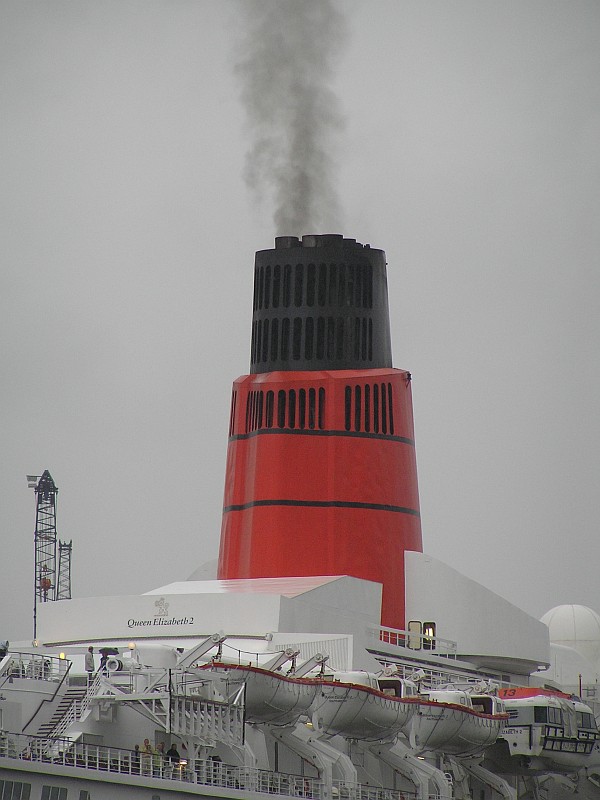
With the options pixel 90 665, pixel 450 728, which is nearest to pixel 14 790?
pixel 90 665

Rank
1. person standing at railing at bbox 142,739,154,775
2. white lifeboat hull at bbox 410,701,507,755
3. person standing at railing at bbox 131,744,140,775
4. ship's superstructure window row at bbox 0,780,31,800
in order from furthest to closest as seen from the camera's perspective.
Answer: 1. white lifeboat hull at bbox 410,701,507,755
2. person standing at railing at bbox 131,744,140,775
3. person standing at railing at bbox 142,739,154,775
4. ship's superstructure window row at bbox 0,780,31,800

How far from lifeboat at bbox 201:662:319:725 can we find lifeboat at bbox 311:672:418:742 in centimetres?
107

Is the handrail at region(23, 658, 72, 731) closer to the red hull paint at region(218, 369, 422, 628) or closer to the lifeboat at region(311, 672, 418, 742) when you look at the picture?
the lifeboat at region(311, 672, 418, 742)

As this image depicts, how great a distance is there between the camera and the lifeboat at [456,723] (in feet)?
213

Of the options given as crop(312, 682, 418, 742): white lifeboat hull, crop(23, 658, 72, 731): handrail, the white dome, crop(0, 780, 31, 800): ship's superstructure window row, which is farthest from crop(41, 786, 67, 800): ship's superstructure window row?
the white dome

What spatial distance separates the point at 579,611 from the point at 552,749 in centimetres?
2487

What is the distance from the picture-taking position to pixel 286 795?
5769 centimetres

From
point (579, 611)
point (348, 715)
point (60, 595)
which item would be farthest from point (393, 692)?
point (60, 595)

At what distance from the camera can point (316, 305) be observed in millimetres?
74500

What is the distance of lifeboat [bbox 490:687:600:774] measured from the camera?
69.6 metres

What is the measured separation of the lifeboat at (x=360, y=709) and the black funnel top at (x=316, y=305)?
15.3 m

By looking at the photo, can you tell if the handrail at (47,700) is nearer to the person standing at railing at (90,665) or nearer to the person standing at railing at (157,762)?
the person standing at railing at (90,665)

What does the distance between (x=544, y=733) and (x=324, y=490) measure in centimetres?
1195

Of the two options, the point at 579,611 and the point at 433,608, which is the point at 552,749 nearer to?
the point at 433,608
